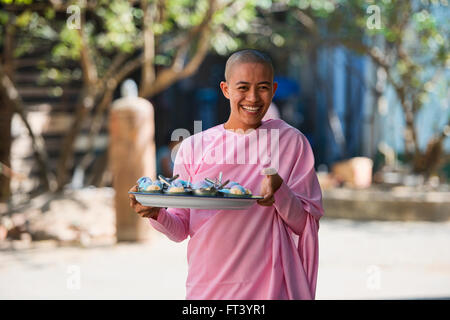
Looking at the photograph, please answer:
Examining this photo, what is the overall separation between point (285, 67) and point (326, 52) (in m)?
1.60

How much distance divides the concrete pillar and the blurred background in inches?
0.6

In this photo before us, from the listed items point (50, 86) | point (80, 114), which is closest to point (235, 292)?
point (80, 114)

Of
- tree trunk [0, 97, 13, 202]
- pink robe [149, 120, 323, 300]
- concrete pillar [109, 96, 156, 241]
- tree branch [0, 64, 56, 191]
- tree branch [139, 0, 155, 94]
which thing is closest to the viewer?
pink robe [149, 120, 323, 300]

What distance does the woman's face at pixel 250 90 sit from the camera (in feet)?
7.56

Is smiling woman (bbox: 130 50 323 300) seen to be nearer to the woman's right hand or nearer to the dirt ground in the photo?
the woman's right hand

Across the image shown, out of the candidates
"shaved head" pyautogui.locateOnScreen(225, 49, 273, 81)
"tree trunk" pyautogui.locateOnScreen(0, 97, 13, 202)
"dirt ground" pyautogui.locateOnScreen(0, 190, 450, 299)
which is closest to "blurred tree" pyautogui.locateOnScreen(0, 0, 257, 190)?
"tree trunk" pyautogui.locateOnScreen(0, 97, 13, 202)

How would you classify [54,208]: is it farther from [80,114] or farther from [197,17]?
[197,17]

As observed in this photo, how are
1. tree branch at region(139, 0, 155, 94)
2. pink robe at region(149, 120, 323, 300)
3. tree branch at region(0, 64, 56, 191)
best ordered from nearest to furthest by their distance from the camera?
pink robe at region(149, 120, 323, 300) → tree branch at region(0, 64, 56, 191) → tree branch at region(139, 0, 155, 94)

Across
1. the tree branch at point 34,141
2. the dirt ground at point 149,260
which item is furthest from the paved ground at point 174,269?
the tree branch at point 34,141

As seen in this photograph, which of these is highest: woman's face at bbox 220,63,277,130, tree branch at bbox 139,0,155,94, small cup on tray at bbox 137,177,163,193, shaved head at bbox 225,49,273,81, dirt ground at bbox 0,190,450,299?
tree branch at bbox 139,0,155,94

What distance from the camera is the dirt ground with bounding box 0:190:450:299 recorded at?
6.59 m

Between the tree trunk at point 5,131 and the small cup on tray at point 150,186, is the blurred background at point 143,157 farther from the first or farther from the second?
the small cup on tray at point 150,186
